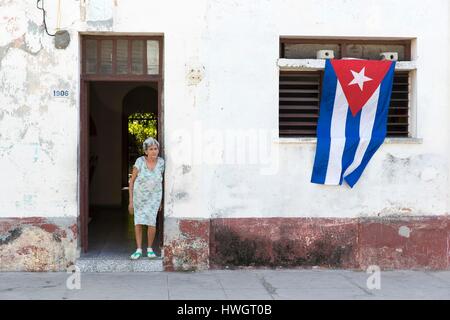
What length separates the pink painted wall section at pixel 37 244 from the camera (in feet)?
25.0

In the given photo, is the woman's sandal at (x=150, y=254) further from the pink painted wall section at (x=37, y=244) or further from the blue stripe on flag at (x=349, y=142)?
the blue stripe on flag at (x=349, y=142)

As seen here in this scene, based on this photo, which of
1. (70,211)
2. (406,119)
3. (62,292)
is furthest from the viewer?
(406,119)

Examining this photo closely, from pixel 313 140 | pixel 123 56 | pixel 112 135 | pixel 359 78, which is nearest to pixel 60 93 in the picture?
pixel 123 56

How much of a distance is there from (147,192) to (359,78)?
3.33m

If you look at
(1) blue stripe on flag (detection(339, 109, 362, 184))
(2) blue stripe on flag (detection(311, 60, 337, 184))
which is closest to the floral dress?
(2) blue stripe on flag (detection(311, 60, 337, 184))

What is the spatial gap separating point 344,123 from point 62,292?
4.33m

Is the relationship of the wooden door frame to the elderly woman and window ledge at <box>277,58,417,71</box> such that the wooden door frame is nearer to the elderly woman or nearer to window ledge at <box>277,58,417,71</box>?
the elderly woman

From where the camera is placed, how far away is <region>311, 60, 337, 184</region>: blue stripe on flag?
7934 mm

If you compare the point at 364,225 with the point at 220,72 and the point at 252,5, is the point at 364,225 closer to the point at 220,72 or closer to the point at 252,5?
the point at 220,72

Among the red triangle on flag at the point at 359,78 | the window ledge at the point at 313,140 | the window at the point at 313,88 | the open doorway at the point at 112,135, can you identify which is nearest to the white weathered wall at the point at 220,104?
the window ledge at the point at 313,140

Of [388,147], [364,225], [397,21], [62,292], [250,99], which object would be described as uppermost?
[397,21]

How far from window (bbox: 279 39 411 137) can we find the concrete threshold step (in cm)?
253

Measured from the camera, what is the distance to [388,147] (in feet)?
26.4

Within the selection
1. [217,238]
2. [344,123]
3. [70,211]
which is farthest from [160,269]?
[344,123]
